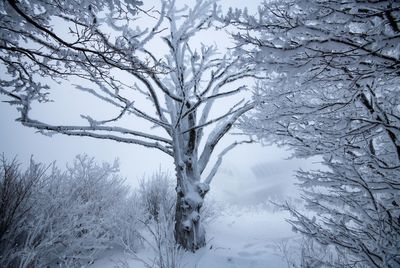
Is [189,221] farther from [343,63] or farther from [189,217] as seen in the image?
[343,63]

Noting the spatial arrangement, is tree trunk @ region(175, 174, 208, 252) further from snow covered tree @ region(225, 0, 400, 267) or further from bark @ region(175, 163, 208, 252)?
snow covered tree @ region(225, 0, 400, 267)

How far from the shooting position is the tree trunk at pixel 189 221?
14.3 ft

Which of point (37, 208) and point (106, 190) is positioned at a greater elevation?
point (106, 190)

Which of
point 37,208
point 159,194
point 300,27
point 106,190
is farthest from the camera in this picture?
point 159,194

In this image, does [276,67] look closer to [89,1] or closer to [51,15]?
[89,1]

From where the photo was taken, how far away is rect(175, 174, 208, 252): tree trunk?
436 cm

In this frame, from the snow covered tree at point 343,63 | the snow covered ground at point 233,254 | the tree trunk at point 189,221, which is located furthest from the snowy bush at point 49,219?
the snow covered tree at point 343,63

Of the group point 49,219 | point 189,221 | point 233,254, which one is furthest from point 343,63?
point 49,219

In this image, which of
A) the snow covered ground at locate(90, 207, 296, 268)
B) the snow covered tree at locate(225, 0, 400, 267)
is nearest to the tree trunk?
the snow covered ground at locate(90, 207, 296, 268)

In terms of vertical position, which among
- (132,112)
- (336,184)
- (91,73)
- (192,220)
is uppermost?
(132,112)

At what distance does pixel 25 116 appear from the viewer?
305 cm

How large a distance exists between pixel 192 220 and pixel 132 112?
235 centimetres

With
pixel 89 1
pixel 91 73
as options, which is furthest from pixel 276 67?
pixel 91 73

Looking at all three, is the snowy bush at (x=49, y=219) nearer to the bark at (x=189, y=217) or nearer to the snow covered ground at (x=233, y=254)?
the snow covered ground at (x=233, y=254)
